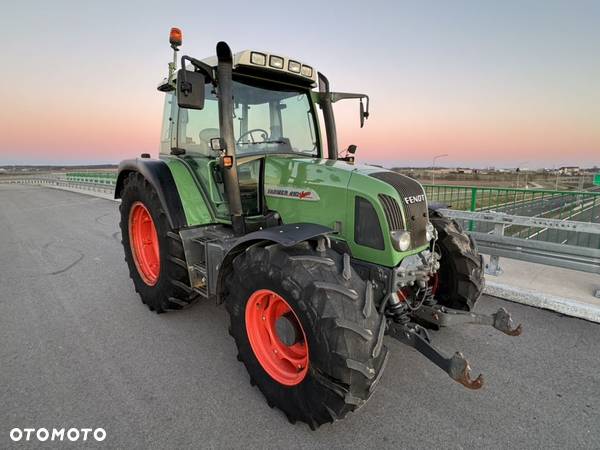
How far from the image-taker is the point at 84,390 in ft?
8.41

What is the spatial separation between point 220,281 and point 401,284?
4.56 feet

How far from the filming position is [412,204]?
103 inches

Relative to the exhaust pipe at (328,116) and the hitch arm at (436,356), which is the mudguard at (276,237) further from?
the exhaust pipe at (328,116)

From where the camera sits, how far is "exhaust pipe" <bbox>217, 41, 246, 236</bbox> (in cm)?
279

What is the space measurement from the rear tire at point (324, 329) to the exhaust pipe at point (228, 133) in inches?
30.9

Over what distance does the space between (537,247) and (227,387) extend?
3840 millimetres

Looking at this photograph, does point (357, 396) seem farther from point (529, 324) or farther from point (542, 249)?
point (542, 249)

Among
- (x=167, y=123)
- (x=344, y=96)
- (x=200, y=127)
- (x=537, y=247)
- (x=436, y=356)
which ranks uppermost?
(x=344, y=96)

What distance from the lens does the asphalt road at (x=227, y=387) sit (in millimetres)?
2150

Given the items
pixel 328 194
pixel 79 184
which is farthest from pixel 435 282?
pixel 79 184

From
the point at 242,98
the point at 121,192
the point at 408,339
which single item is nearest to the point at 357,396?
the point at 408,339

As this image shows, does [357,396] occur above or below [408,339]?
below

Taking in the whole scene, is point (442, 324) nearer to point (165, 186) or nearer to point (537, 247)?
point (537, 247)

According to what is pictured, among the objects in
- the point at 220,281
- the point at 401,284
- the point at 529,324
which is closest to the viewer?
the point at 401,284
